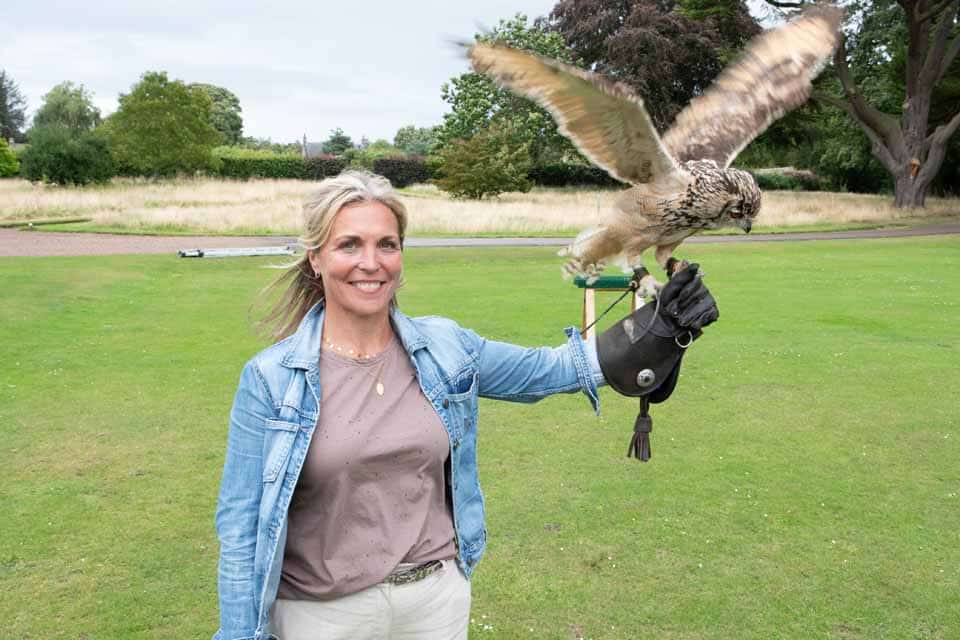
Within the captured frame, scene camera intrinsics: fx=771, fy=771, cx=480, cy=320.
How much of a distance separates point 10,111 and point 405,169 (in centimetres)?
6091

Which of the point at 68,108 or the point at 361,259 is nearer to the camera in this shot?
the point at 361,259

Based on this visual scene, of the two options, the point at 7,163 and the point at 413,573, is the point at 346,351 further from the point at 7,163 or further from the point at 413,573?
the point at 7,163

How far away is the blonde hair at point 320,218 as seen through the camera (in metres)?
2.10

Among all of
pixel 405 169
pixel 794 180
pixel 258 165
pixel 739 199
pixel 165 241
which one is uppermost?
pixel 794 180

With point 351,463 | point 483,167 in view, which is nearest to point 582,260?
point 351,463

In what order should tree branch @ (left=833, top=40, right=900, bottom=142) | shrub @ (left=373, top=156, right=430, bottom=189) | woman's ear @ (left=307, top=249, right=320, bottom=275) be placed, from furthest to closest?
shrub @ (left=373, top=156, right=430, bottom=189) → tree branch @ (left=833, top=40, right=900, bottom=142) → woman's ear @ (left=307, top=249, right=320, bottom=275)

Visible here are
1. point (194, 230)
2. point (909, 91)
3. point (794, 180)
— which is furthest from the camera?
point (794, 180)

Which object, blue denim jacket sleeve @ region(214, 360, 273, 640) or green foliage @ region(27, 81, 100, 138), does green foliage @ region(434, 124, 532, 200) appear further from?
green foliage @ region(27, 81, 100, 138)

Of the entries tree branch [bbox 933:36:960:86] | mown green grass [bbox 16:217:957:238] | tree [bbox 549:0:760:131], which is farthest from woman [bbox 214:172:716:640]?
tree branch [bbox 933:36:960:86]

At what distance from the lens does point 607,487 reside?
5371 millimetres

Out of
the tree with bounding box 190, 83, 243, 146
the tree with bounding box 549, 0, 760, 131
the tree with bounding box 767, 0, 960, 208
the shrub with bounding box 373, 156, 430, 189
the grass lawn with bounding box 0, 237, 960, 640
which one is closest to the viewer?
the grass lawn with bounding box 0, 237, 960, 640

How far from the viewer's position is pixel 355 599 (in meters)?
2.04

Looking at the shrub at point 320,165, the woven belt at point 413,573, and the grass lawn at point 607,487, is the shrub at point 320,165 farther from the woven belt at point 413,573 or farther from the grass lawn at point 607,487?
the woven belt at point 413,573

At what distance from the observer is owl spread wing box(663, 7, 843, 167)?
323 centimetres
